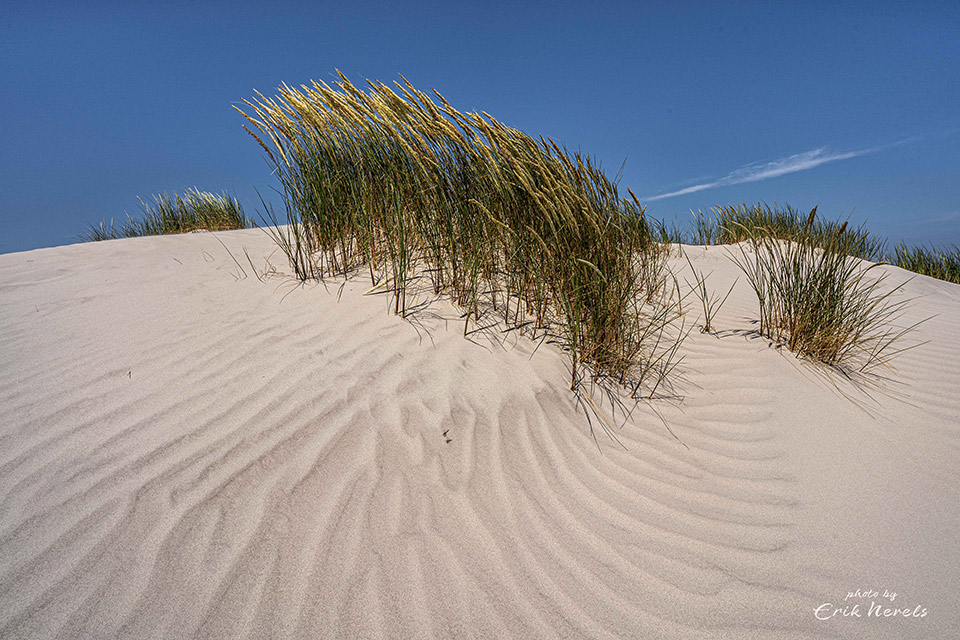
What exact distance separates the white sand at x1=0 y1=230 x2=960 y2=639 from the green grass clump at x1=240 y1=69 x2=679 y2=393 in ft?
1.14

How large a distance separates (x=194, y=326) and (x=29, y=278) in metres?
2.15

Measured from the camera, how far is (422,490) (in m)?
1.71

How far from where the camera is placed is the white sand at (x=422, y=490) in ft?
4.35

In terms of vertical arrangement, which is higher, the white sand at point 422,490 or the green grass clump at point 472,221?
the green grass clump at point 472,221

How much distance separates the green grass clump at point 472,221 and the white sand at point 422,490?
13.7 inches

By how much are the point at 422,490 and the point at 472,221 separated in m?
1.84

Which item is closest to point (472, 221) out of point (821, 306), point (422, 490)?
point (422, 490)

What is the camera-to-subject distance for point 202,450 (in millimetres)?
1721

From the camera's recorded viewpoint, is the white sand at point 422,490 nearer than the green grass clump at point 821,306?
Yes

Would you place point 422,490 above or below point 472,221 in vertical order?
below

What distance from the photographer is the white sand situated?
4.35 ft

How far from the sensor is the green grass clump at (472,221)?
2541 millimetres

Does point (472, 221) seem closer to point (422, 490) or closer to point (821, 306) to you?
point (422, 490)

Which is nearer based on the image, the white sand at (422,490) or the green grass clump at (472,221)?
the white sand at (422,490)
